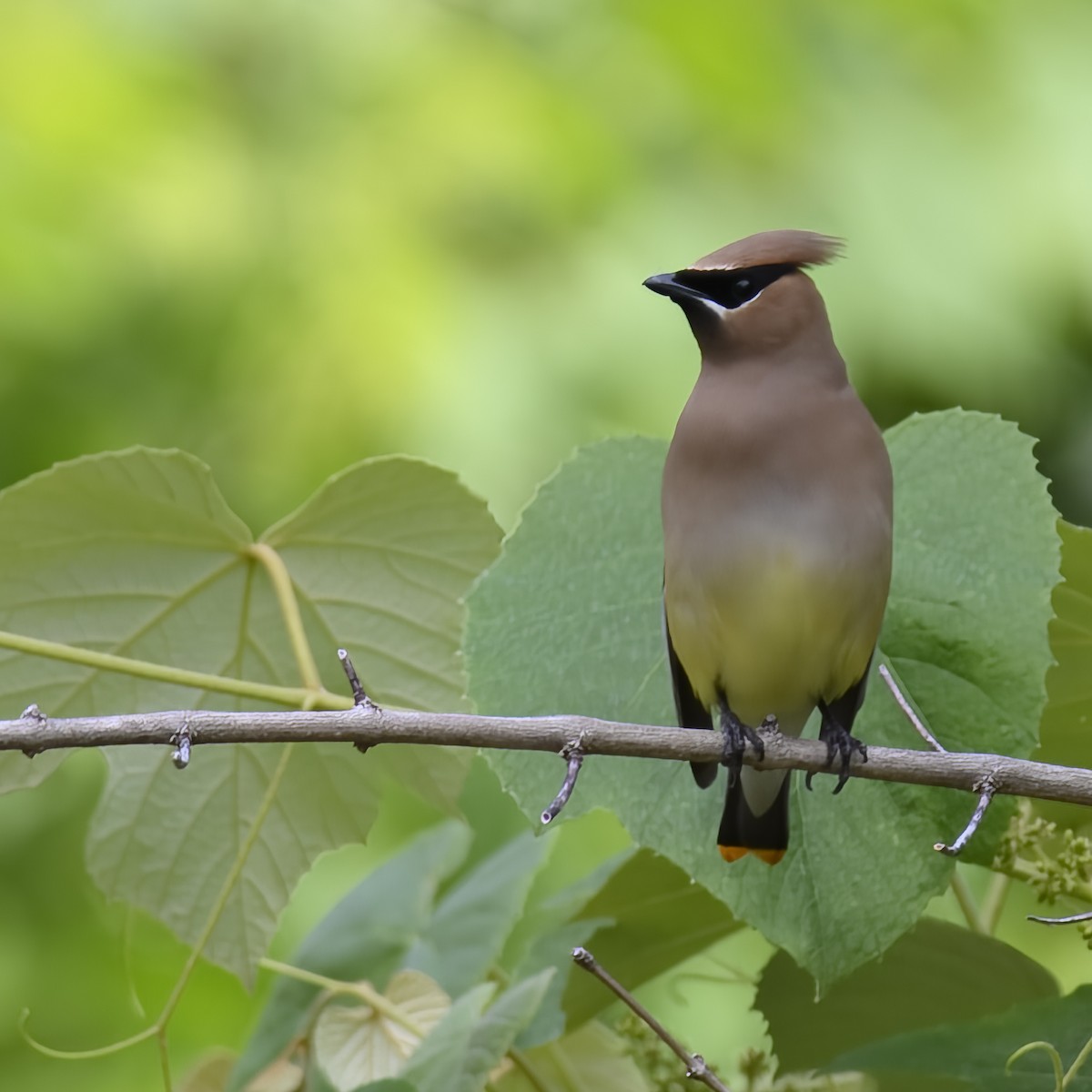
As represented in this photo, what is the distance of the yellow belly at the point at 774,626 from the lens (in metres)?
1.58

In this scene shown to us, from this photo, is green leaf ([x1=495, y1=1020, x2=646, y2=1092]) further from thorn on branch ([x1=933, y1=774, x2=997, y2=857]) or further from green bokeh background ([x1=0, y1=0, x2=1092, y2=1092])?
green bokeh background ([x1=0, y1=0, x2=1092, y2=1092])

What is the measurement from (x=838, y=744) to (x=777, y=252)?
454mm

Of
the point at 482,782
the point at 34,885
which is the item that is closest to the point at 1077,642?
the point at 482,782

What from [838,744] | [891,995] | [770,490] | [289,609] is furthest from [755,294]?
[891,995]

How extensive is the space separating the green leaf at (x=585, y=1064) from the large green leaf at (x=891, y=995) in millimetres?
243

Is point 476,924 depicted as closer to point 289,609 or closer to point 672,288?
point 289,609

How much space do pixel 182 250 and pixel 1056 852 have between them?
2926 millimetres

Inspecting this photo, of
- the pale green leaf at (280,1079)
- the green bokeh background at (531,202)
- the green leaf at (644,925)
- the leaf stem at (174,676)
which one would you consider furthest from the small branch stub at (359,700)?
the green bokeh background at (531,202)

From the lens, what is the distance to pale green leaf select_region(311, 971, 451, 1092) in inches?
64.7

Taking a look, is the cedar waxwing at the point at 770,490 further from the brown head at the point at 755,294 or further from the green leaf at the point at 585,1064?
the green leaf at the point at 585,1064

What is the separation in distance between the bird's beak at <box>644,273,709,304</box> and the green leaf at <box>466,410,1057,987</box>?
190mm

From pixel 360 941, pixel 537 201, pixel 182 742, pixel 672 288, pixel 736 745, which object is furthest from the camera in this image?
pixel 537 201

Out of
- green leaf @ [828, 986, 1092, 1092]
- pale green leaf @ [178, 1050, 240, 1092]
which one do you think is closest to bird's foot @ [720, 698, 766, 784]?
green leaf @ [828, 986, 1092, 1092]

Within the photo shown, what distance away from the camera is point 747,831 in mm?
1448
